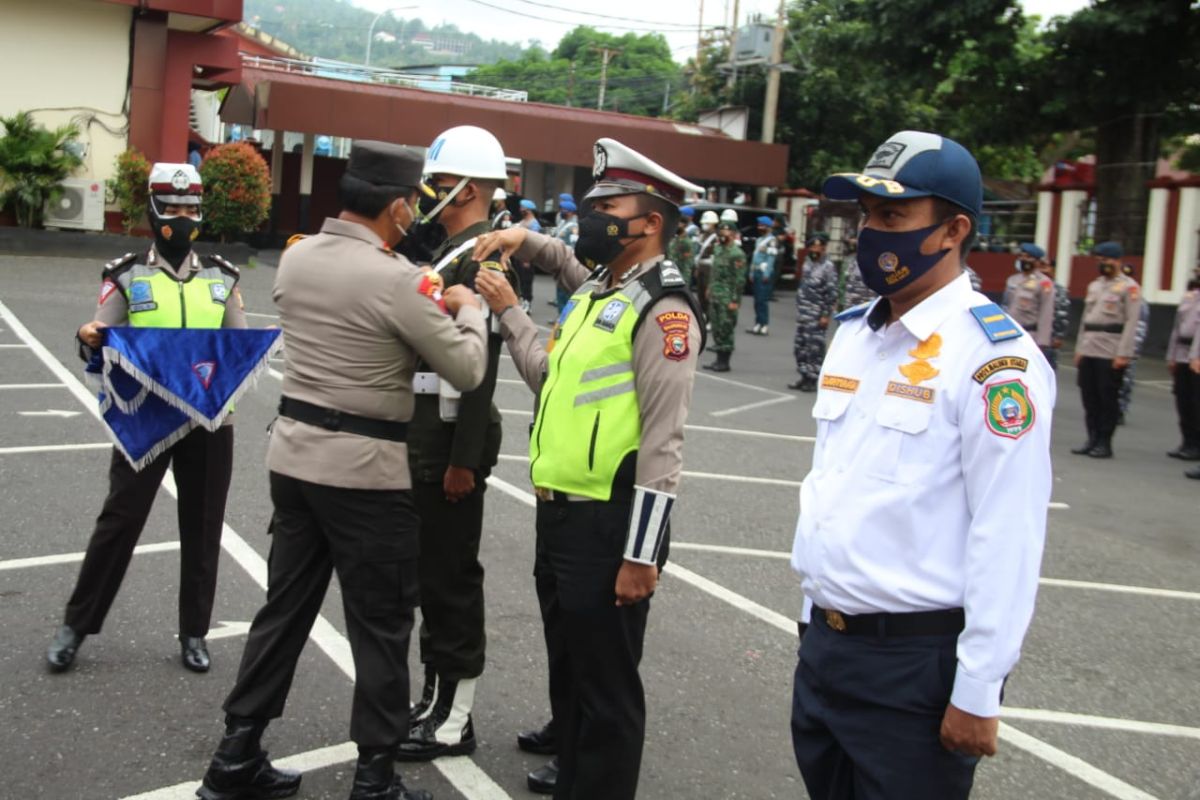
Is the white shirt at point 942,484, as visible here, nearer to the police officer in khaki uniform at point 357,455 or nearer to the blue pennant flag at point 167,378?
the police officer in khaki uniform at point 357,455

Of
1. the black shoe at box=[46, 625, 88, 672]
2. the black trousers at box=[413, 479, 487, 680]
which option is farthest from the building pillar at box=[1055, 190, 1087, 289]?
the black shoe at box=[46, 625, 88, 672]

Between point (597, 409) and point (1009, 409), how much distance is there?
1.38 meters

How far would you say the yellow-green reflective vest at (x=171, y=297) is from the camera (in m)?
5.16

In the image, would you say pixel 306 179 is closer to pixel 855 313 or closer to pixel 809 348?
pixel 809 348

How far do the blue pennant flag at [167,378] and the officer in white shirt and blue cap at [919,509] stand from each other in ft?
8.93

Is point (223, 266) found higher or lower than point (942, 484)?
higher

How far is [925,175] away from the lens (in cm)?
284

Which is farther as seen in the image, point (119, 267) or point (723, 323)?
point (723, 323)

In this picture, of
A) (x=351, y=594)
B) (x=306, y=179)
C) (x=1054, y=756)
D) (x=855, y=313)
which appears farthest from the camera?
(x=306, y=179)

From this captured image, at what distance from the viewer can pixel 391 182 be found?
4000 mm

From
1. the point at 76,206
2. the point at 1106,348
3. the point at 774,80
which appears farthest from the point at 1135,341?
the point at 774,80

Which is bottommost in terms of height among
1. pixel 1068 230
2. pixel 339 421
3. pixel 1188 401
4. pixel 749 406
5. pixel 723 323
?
pixel 749 406

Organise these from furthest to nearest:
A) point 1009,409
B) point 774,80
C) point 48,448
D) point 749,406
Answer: point 774,80, point 749,406, point 48,448, point 1009,409

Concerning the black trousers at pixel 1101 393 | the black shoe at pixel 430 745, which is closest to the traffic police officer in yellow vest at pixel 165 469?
the black shoe at pixel 430 745
